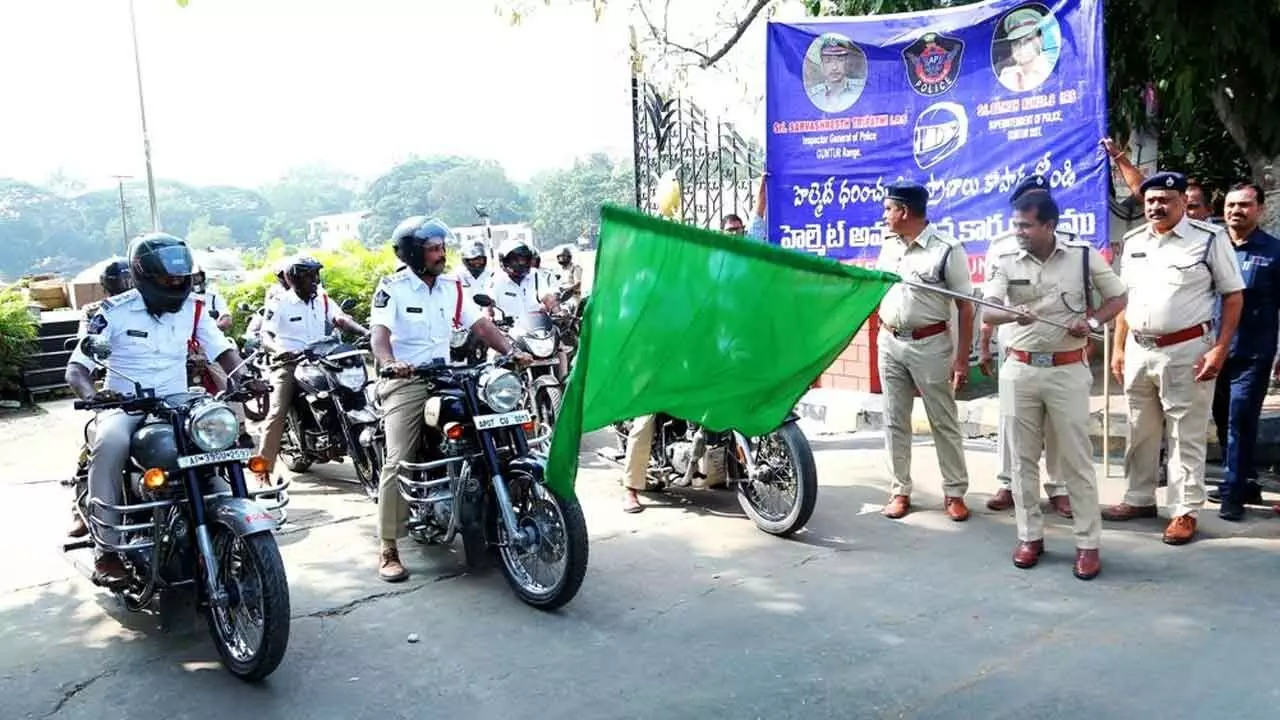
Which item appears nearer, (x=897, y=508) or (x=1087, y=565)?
(x=1087, y=565)

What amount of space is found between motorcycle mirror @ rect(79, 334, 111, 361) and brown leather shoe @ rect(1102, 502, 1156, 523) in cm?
494

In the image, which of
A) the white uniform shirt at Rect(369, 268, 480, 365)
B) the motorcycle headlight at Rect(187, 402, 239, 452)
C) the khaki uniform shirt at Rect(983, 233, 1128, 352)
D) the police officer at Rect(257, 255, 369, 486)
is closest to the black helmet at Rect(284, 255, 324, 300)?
the police officer at Rect(257, 255, 369, 486)

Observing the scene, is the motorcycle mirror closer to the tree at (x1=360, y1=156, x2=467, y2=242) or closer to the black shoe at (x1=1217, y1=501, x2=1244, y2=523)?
the black shoe at (x1=1217, y1=501, x2=1244, y2=523)

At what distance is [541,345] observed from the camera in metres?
8.07

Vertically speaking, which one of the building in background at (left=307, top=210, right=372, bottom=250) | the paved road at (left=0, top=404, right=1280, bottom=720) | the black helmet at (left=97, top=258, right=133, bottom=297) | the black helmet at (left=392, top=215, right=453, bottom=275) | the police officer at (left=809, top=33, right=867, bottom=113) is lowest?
the paved road at (left=0, top=404, right=1280, bottom=720)

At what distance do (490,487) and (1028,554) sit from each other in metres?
2.55

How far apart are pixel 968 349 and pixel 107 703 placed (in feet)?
14.2

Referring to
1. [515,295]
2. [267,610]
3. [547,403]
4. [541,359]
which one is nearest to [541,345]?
[541,359]

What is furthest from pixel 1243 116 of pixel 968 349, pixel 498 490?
pixel 498 490

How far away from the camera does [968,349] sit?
18.3ft

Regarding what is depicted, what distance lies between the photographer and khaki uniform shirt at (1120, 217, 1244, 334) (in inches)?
199

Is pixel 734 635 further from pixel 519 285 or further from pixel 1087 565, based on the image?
pixel 519 285

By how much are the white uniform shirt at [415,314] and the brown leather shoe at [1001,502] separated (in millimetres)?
3124

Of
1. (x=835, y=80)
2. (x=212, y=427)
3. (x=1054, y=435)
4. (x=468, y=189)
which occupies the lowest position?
(x=1054, y=435)
